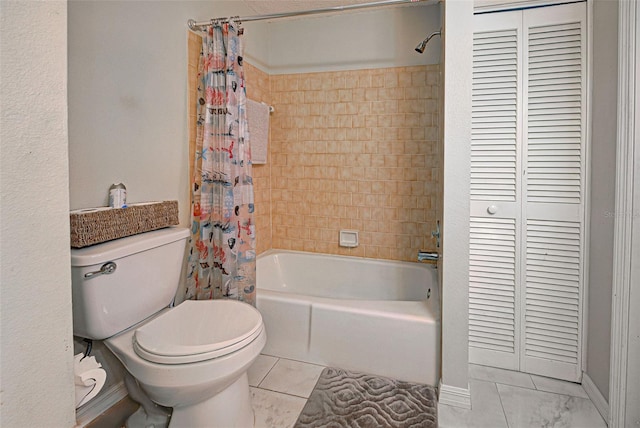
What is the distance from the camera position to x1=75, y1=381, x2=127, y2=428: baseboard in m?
1.61

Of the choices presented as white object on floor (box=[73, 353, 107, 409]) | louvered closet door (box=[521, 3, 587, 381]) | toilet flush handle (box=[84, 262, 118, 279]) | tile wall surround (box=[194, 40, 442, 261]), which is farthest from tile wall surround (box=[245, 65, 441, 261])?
white object on floor (box=[73, 353, 107, 409])

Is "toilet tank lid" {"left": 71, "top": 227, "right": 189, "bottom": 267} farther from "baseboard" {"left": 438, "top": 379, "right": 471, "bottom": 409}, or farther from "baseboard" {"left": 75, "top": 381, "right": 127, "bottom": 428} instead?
"baseboard" {"left": 438, "top": 379, "right": 471, "bottom": 409}

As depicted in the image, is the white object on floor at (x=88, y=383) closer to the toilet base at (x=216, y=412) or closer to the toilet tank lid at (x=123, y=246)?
the toilet tank lid at (x=123, y=246)

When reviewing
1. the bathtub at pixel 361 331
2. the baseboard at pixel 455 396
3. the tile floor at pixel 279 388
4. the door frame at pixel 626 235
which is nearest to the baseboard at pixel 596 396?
the door frame at pixel 626 235

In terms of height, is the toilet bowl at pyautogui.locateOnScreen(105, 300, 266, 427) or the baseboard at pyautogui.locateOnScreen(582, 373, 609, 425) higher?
the toilet bowl at pyautogui.locateOnScreen(105, 300, 266, 427)

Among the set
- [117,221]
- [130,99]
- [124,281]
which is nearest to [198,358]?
[124,281]

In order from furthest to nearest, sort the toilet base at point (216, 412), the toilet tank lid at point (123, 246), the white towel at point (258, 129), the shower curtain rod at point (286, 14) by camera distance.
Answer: the white towel at point (258, 129)
the shower curtain rod at point (286, 14)
the toilet base at point (216, 412)
the toilet tank lid at point (123, 246)

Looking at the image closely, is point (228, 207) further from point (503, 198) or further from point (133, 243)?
point (503, 198)

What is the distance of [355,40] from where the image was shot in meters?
2.83

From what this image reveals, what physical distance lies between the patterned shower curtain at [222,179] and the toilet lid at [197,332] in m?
0.33

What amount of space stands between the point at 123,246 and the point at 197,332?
47 cm

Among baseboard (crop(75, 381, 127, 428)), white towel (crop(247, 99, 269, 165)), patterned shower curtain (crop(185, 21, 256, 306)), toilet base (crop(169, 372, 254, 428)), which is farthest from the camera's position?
white towel (crop(247, 99, 269, 165))

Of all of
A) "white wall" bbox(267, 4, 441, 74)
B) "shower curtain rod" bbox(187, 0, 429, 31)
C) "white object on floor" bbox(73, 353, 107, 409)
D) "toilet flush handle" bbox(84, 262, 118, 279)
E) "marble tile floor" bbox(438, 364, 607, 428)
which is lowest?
"marble tile floor" bbox(438, 364, 607, 428)

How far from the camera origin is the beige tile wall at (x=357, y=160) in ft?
8.94
